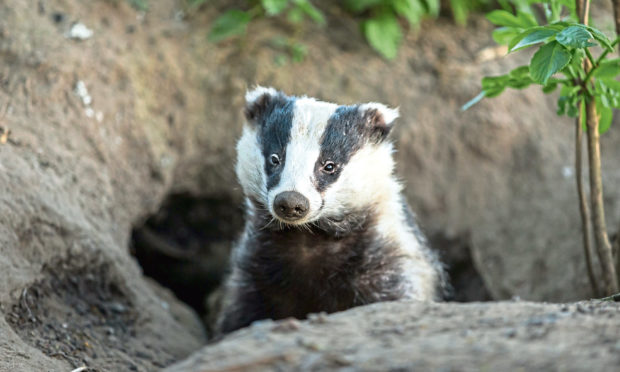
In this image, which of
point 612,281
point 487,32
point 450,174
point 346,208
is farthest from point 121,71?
point 612,281

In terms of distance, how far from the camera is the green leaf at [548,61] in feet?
10.1

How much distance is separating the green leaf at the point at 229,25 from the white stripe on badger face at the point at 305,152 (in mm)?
1852

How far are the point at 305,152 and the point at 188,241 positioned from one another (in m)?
3.12

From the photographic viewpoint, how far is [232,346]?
2.20m

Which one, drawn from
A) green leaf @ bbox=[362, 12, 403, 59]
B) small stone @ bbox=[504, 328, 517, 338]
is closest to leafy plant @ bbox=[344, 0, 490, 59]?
green leaf @ bbox=[362, 12, 403, 59]

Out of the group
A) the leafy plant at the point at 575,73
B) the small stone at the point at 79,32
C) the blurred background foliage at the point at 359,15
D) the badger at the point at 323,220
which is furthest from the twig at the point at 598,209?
the small stone at the point at 79,32

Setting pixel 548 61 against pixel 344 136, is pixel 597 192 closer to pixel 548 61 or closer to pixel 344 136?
pixel 548 61

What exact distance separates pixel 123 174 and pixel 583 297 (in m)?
3.45

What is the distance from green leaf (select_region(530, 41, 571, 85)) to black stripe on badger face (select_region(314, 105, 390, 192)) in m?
1.14

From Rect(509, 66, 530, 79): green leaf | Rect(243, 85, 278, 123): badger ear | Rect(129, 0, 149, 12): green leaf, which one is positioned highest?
Rect(129, 0, 149, 12): green leaf

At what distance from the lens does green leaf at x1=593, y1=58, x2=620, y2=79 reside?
3396 mm

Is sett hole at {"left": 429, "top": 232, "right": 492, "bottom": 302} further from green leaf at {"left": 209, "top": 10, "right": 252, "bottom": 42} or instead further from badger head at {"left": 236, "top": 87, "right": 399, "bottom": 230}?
green leaf at {"left": 209, "top": 10, "right": 252, "bottom": 42}

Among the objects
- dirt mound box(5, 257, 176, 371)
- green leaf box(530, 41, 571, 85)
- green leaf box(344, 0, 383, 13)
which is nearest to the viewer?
green leaf box(530, 41, 571, 85)

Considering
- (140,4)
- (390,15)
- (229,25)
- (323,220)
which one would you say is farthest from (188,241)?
(323,220)
